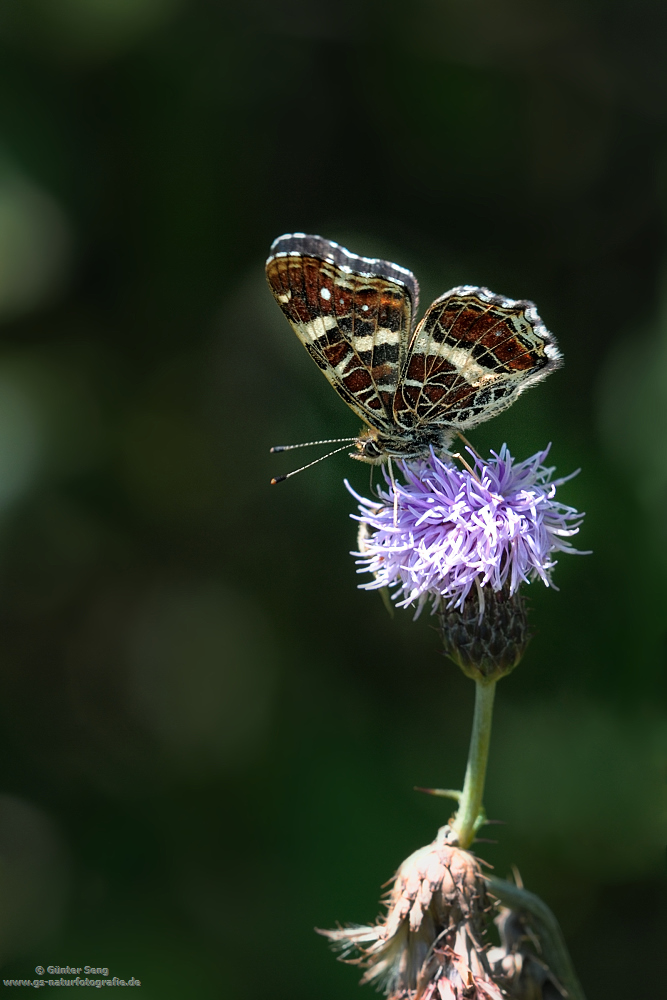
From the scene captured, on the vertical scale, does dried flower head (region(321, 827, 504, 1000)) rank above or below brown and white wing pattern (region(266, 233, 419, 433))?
below

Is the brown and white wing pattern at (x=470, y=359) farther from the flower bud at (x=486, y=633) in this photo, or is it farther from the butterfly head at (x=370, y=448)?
the flower bud at (x=486, y=633)

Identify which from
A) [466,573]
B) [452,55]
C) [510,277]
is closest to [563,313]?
[510,277]

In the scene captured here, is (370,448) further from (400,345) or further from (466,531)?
(466,531)

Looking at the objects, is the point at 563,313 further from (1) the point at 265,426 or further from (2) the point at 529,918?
(2) the point at 529,918

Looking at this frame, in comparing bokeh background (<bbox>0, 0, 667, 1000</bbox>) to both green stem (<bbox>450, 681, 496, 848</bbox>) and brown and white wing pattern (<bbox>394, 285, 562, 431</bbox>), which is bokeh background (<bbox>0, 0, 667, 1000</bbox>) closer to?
brown and white wing pattern (<bbox>394, 285, 562, 431</bbox>)

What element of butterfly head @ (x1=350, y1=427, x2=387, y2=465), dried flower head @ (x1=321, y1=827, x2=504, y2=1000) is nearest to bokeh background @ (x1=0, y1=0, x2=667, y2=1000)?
butterfly head @ (x1=350, y1=427, x2=387, y2=465)

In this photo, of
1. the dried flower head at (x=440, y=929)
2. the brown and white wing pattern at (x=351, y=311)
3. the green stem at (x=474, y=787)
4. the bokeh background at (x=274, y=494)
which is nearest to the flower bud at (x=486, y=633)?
the green stem at (x=474, y=787)

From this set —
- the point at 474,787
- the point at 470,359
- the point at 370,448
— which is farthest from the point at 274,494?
the point at 474,787
